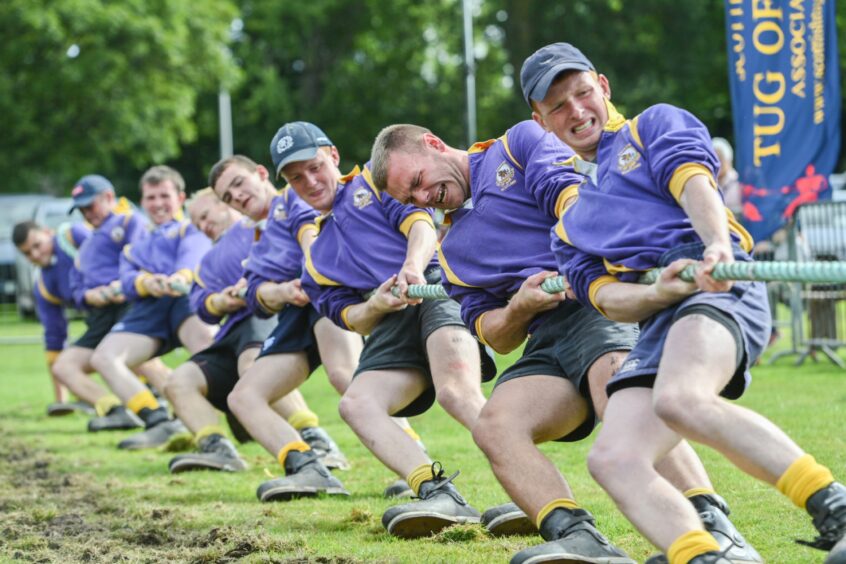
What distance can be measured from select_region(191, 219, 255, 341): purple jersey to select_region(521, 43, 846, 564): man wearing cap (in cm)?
473

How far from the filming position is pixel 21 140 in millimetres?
33750

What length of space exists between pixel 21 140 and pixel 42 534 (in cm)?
2882

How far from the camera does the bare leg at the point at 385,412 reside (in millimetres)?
6230

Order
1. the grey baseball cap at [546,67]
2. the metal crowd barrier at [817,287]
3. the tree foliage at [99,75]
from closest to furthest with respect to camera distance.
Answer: the grey baseball cap at [546,67] → the metal crowd barrier at [817,287] → the tree foliage at [99,75]

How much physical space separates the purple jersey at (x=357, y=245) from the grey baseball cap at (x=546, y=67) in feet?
6.43

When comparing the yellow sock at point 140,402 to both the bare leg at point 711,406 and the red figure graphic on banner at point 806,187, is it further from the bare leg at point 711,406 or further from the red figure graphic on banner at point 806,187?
the bare leg at point 711,406

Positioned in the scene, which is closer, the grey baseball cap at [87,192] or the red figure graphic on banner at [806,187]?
the grey baseball cap at [87,192]

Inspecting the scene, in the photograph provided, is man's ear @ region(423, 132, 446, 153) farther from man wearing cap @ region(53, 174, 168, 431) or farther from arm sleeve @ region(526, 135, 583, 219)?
man wearing cap @ region(53, 174, 168, 431)

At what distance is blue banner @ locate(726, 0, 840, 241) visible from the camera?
12281 mm

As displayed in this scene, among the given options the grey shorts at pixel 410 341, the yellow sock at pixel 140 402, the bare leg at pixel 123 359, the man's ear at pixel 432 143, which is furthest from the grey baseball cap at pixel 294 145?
the yellow sock at pixel 140 402

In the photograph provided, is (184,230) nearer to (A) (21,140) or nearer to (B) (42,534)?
(B) (42,534)

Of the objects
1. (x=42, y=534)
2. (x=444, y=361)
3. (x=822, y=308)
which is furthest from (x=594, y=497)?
(x=822, y=308)

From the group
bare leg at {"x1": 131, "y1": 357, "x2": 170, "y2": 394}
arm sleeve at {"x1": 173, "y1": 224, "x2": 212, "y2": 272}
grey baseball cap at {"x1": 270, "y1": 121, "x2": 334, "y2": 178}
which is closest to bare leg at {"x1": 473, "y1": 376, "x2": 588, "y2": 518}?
grey baseball cap at {"x1": 270, "y1": 121, "x2": 334, "y2": 178}

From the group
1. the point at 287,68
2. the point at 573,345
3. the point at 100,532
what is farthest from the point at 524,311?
the point at 287,68
